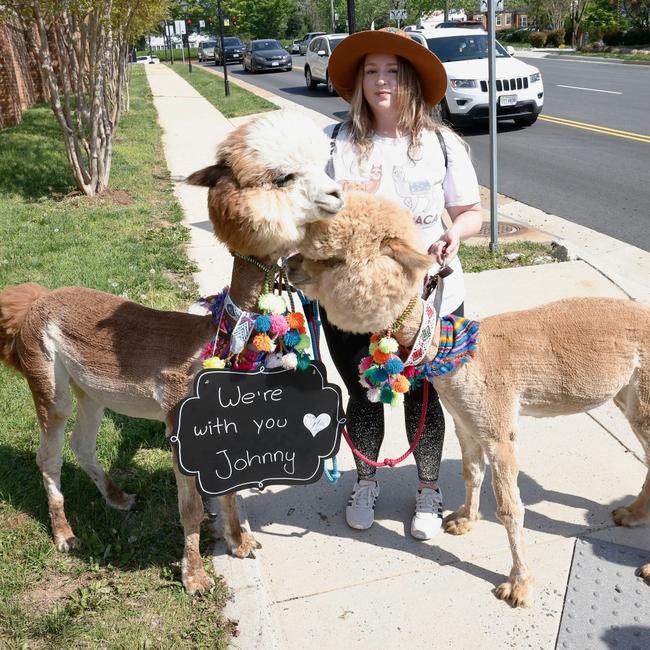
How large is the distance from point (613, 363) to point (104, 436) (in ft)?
8.83

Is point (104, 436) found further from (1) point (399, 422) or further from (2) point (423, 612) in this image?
(2) point (423, 612)

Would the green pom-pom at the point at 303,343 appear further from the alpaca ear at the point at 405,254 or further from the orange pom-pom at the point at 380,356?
the alpaca ear at the point at 405,254

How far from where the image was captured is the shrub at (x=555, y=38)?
4309cm

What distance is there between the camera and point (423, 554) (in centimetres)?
295

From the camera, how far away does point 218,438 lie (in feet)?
8.30

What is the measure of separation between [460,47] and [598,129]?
347 cm

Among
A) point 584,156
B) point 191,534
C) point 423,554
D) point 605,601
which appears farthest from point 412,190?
point 584,156

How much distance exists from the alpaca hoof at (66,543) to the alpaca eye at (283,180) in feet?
6.50

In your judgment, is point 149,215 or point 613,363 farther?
point 149,215

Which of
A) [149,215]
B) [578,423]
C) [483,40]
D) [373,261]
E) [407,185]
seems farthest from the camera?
[483,40]

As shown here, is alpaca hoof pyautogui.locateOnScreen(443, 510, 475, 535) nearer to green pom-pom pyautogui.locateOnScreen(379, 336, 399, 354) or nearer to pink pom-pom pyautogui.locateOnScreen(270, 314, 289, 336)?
green pom-pom pyautogui.locateOnScreen(379, 336, 399, 354)

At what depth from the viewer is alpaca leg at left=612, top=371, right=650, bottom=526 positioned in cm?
261

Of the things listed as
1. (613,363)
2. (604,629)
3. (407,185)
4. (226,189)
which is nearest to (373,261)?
(226,189)

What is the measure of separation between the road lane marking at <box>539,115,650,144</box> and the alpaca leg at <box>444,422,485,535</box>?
10858mm
